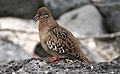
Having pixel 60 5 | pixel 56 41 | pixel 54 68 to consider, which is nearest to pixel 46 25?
pixel 56 41

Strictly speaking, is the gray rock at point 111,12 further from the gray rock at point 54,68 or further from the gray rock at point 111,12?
the gray rock at point 54,68

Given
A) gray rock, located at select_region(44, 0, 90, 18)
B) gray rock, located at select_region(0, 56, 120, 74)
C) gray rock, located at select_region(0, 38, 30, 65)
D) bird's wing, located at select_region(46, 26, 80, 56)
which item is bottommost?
gray rock, located at select_region(0, 56, 120, 74)

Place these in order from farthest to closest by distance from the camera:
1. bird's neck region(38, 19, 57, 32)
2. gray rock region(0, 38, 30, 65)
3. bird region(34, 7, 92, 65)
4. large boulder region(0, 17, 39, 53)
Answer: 1. large boulder region(0, 17, 39, 53)
2. gray rock region(0, 38, 30, 65)
3. bird's neck region(38, 19, 57, 32)
4. bird region(34, 7, 92, 65)

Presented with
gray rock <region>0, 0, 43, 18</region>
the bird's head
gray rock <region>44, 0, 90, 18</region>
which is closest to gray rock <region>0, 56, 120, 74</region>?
the bird's head

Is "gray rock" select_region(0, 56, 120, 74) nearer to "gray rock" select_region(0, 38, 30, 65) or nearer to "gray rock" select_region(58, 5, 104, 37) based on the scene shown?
"gray rock" select_region(0, 38, 30, 65)

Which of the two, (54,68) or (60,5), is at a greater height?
(60,5)

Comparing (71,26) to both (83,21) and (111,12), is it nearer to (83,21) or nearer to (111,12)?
(83,21)
